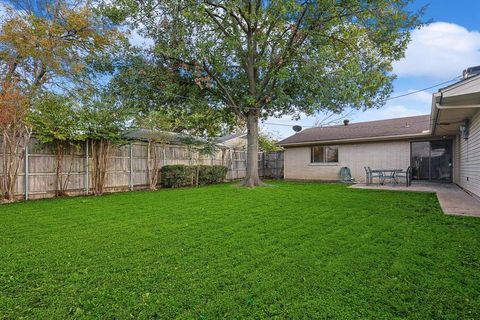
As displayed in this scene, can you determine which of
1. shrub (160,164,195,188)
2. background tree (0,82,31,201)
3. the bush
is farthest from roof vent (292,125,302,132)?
background tree (0,82,31,201)

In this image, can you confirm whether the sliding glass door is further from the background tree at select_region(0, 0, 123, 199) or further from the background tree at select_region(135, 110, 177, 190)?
the background tree at select_region(0, 0, 123, 199)

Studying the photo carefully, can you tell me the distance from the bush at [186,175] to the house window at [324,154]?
17.6 feet

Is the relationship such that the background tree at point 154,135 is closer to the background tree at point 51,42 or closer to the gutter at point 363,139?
the background tree at point 51,42

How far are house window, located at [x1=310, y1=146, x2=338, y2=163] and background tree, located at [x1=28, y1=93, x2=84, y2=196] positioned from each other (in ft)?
38.0

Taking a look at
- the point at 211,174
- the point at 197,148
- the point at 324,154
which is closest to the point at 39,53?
the point at 197,148

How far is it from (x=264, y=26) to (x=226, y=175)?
8.31 metres

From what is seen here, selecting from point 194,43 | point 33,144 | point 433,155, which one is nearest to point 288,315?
point 33,144

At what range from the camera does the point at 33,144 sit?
845 cm

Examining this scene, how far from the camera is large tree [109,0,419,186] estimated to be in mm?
10344

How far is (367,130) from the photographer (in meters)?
14.5

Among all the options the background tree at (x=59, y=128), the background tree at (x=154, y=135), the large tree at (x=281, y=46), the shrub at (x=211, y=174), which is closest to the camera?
the background tree at (x=59, y=128)

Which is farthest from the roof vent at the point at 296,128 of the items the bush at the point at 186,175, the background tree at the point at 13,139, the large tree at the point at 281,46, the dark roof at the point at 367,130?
the background tree at the point at 13,139

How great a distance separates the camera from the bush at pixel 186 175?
12328 millimetres

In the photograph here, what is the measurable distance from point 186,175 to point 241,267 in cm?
→ 1025
